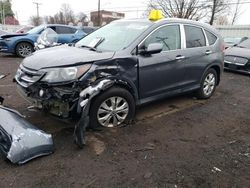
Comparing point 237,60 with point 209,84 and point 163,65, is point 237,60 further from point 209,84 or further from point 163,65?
point 163,65

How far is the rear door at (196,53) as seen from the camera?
539cm

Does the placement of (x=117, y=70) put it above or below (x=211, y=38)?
below

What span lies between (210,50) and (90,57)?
3.03 meters

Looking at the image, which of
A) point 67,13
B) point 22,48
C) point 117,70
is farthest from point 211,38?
point 67,13

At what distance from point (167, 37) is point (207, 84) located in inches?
70.9

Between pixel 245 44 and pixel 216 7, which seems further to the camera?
pixel 216 7

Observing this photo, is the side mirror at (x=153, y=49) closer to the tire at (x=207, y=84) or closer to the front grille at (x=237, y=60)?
the tire at (x=207, y=84)

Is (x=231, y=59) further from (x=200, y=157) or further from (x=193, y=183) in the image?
(x=193, y=183)

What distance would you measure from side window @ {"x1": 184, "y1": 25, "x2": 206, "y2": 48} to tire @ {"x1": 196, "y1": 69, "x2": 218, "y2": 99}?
0.69 metres

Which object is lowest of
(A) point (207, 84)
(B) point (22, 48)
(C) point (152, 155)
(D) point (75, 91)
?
(C) point (152, 155)

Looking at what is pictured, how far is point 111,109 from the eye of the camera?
13.9ft

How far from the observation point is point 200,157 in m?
3.65

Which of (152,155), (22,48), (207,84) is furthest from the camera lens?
(22,48)

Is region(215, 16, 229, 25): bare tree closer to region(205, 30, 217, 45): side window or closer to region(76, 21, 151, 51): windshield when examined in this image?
region(205, 30, 217, 45): side window
